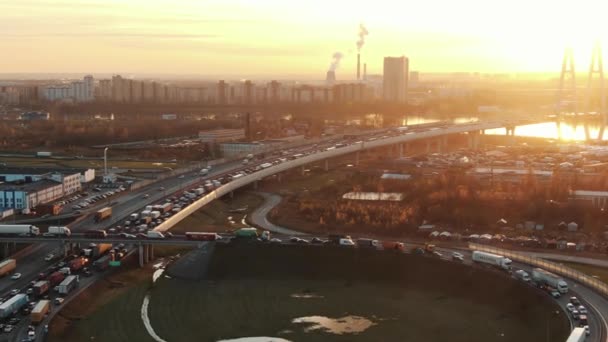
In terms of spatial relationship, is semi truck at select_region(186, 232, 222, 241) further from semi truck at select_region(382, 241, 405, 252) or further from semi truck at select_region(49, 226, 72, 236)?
semi truck at select_region(382, 241, 405, 252)

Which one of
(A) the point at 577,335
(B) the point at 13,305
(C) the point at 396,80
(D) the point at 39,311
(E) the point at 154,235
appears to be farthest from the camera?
(C) the point at 396,80

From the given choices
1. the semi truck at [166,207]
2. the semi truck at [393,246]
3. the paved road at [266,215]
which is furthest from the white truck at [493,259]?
the semi truck at [166,207]

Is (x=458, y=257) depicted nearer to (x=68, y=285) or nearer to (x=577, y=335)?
(x=577, y=335)

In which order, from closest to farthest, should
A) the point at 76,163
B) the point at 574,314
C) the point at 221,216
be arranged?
1. the point at 574,314
2. the point at 221,216
3. the point at 76,163

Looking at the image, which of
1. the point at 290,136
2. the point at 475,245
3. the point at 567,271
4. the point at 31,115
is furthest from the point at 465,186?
the point at 31,115

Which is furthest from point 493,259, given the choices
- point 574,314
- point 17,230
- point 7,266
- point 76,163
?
point 76,163

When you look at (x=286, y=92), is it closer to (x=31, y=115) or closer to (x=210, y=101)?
(x=210, y=101)
